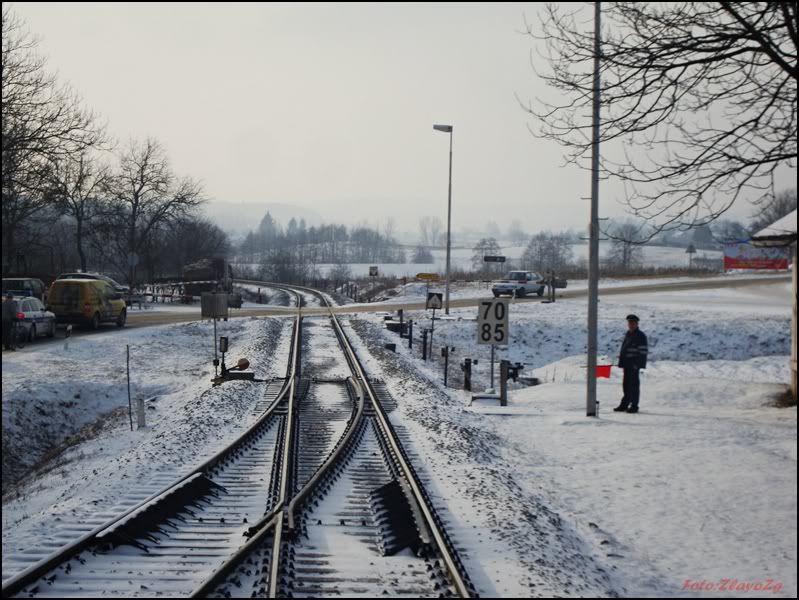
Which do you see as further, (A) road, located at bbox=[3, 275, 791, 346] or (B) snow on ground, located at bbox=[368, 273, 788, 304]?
(B) snow on ground, located at bbox=[368, 273, 788, 304]

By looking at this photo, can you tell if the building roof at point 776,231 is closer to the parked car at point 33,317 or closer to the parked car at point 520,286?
the parked car at point 33,317

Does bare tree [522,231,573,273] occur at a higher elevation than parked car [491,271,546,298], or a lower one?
higher

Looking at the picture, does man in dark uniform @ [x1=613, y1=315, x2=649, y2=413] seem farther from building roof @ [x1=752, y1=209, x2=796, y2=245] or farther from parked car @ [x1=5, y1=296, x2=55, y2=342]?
parked car @ [x1=5, y1=296, x2=55, y2=342]

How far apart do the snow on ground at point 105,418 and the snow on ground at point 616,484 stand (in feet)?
11.9

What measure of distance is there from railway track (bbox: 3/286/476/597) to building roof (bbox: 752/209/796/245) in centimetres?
701

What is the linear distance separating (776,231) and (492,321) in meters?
Answer: 5.42

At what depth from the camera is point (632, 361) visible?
1363 centimetres

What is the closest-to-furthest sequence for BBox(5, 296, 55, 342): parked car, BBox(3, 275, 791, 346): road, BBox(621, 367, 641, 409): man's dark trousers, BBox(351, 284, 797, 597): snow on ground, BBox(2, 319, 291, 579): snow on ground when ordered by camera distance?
BBox(351, 284, 797, 597): snow on ground
BBox(2, 319, 291, 579): snow on ground
BBox(621, 367, 641, 409): man's dark trousers
BBox(5, 296, 55, 342): parked car
BBox(3, 275, 791, 346): road

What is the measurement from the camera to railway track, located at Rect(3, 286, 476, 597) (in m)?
6.11

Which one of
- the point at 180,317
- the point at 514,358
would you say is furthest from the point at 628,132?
the point at 180,317

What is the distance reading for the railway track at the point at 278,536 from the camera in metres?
6.11

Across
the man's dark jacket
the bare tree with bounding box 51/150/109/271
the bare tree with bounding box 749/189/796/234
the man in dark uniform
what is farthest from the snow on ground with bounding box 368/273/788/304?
the bare tree with bounding box 749/189/796/234

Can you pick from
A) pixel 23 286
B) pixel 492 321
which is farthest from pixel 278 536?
pixel 23 286

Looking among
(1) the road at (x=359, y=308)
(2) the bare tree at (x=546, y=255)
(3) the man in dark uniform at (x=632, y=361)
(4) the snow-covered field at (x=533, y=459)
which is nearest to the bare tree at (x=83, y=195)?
(1) the road at (x=359, y=308)
